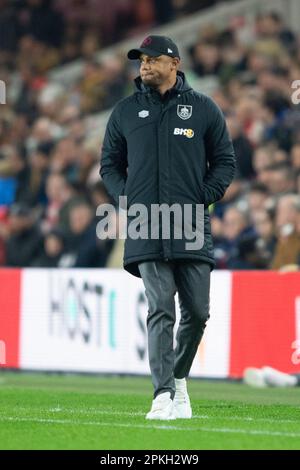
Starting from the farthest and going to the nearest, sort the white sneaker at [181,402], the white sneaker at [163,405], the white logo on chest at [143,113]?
the white sneaker at [181,402], the white logo on chest at [143,113], the white sneaker at [163,405]

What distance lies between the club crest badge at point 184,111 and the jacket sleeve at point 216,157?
15cm

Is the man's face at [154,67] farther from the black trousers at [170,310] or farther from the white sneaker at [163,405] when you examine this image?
the white sneaker at [163,405]

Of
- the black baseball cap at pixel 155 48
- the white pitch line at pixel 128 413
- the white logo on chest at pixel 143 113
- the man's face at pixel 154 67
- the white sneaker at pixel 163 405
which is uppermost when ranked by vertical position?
the black baseball cap at pixel 155 48

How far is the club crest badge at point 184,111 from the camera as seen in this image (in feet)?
33.3

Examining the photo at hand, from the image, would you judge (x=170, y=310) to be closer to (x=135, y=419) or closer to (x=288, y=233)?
(x=135, y=419)

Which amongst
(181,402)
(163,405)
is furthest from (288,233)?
(163,405)

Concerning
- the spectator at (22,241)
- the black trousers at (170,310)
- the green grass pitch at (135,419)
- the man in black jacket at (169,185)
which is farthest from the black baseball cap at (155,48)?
the spectator at (22,241)

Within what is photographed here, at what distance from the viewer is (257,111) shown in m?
19.3

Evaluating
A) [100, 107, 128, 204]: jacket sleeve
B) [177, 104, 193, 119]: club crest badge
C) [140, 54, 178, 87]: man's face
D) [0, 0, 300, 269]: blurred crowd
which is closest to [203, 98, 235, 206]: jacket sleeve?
[177, 104, 193, 119]: club crest badge

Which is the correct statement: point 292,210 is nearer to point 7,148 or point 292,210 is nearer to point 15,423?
point 15,423

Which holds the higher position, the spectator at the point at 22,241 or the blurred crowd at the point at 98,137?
the blurred crowd at the point at 98,137

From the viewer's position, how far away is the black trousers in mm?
10000
